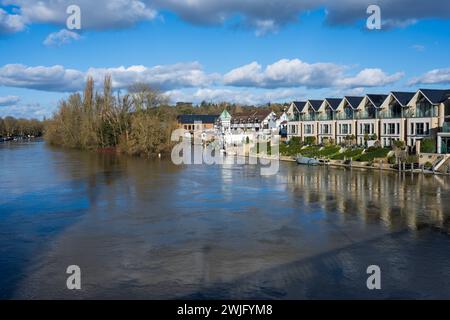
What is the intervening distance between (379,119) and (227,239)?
36.0 m

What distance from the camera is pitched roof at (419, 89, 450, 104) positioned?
4141 cm

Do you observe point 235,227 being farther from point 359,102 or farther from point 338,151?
point 359,102

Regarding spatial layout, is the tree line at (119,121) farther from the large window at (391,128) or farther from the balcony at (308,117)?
the large window at (391,128)

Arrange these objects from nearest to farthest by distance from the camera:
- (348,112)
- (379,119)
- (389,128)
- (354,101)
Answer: (389,128), (379,119), (354,101), (348,112)

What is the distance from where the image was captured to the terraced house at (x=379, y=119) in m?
41.4

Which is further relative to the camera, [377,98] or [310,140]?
[310,140]

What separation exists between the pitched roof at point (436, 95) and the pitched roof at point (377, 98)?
6759 mm

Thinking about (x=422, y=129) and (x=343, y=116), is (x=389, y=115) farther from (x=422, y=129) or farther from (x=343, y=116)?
(x=343, y=116)

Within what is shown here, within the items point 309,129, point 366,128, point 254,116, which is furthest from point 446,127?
point 254,116

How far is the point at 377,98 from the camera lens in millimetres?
51562

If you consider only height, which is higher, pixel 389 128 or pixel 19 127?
pixel 19 127

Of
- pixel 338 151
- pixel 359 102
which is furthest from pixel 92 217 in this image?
pixel 359 102

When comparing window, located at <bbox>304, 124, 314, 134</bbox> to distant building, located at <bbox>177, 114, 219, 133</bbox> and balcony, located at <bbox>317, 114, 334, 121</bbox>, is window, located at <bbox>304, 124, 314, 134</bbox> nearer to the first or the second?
balcony, located at <bbox>317, 114, 334, 121</bbox>

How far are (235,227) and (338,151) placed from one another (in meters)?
31.5
